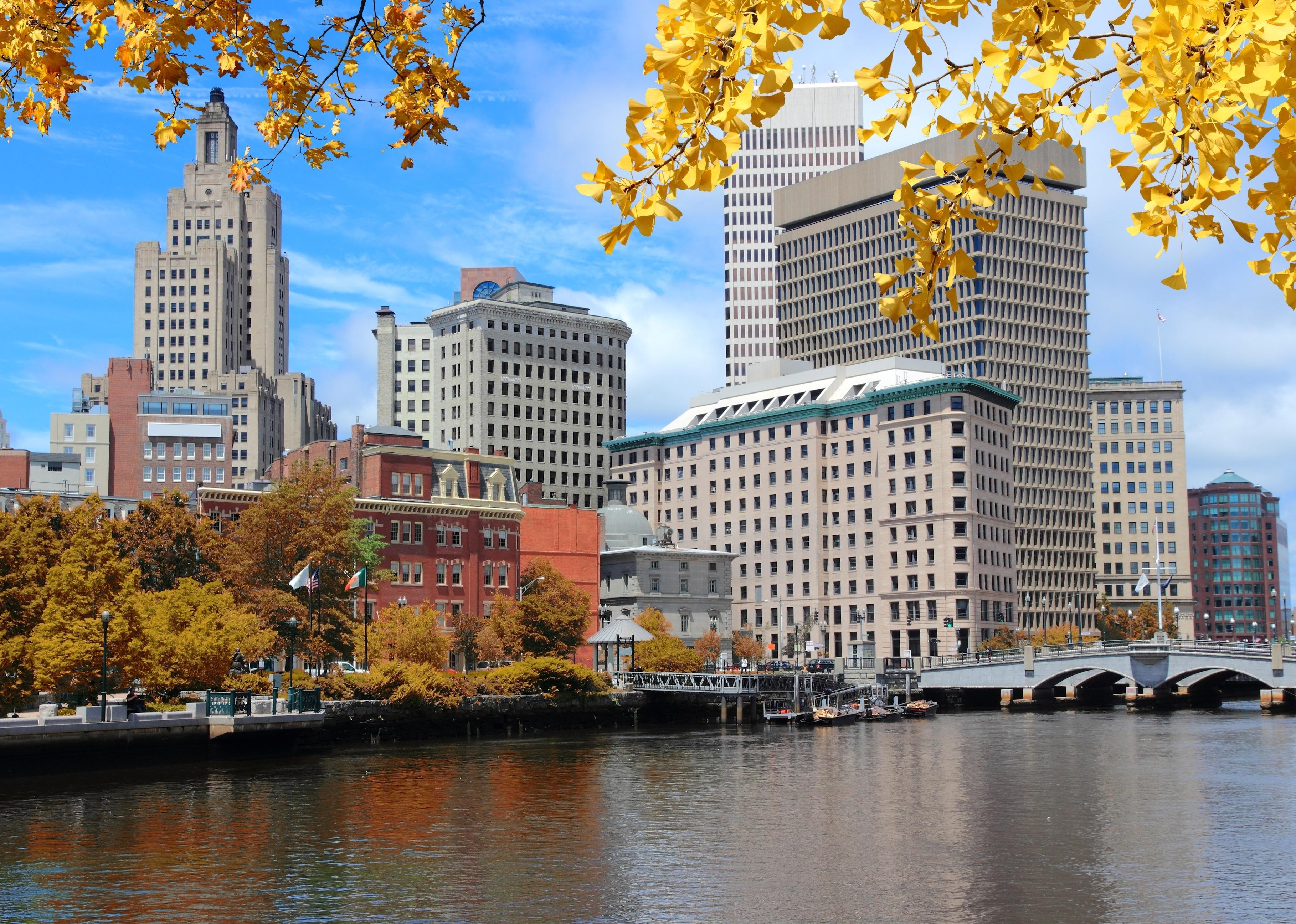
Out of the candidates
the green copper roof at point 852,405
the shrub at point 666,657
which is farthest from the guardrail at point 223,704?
the green copper roof at point 852,405

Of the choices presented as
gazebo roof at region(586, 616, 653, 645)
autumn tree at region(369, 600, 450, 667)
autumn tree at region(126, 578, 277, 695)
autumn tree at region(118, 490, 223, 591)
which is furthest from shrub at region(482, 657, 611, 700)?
autumn tree at region(126, 578, 277, 695)

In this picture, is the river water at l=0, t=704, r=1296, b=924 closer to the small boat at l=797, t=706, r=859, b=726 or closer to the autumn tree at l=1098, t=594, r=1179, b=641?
the small boat at l=797, t=706, r=859, b=726

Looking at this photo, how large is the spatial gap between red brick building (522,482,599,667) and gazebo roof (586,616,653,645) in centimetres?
2053

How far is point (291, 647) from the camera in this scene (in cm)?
7906

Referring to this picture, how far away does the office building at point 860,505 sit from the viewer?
541ft

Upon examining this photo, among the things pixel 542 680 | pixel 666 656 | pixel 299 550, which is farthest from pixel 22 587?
pixel 666 656

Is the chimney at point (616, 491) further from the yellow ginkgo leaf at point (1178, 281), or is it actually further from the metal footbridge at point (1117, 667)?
the yellow ginkgo leaf at point (1178, 281)

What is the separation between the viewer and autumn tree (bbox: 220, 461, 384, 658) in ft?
281

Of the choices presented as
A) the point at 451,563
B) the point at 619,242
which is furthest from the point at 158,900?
the point at 451,563

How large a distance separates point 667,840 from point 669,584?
115006mm

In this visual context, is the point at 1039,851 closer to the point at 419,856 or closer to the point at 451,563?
the point at 419,856

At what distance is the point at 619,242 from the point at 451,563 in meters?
110

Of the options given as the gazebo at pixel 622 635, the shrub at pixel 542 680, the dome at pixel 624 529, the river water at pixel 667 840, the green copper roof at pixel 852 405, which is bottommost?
the river water at pixel 667 840

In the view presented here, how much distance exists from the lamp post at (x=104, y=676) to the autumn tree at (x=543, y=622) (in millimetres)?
43313
